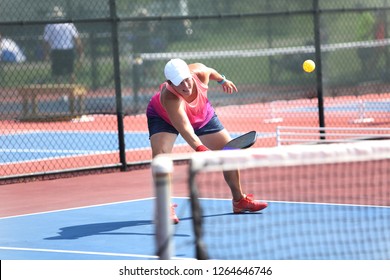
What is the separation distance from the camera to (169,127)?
28.3 ft

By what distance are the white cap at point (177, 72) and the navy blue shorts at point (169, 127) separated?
2.13 ft

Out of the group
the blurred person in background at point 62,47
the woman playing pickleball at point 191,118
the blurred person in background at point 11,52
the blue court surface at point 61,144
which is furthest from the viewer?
the blurred person in background at point 11,52

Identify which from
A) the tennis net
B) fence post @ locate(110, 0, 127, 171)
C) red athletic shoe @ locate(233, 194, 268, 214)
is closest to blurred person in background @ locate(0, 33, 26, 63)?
fence post @ locate(110, 0, 127, 171)

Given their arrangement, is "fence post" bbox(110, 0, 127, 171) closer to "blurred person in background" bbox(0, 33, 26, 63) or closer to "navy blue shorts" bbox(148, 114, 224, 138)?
"navy blue shorts" bbox(148, 114, 224, 138)

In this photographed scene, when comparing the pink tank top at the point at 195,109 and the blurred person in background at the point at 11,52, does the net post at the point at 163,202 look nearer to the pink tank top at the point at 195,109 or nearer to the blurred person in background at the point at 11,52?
the pink tank top at the point at 195,109

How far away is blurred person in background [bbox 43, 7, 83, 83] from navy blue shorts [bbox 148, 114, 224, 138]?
32.2ft

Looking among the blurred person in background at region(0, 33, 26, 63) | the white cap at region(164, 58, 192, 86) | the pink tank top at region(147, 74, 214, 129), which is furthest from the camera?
the blurred person in background at region(0, 33, 26, 63)

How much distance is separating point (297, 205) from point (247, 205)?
2.17 ft

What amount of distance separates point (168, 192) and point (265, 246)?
2.69 metres

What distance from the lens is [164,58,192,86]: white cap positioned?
26.4 feet

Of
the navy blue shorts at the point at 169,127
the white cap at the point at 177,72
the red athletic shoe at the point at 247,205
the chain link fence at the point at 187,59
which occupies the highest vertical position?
the chain link fence at the point at 187,59

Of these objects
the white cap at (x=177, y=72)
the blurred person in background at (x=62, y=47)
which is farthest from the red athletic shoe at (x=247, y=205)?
the blurred person in background at (x=62, y=47)

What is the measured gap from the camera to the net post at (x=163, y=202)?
174 inches
